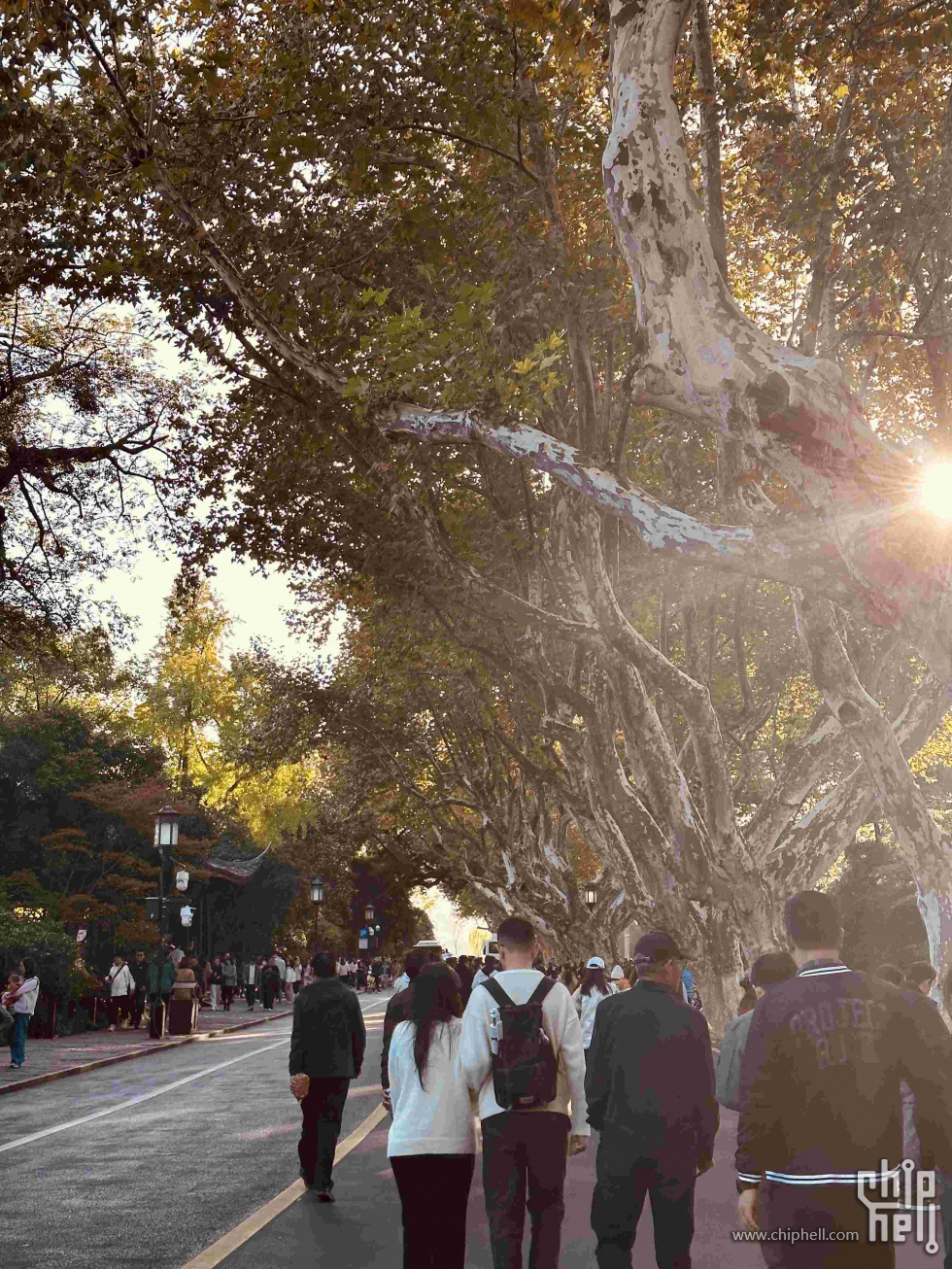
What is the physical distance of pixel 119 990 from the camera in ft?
99.2

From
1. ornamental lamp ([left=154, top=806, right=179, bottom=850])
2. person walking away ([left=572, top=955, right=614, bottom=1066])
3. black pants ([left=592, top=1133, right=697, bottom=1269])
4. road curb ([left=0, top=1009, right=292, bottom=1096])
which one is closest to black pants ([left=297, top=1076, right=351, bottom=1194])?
black pants ([left=592, top=1133, right=697, bottom=1269])

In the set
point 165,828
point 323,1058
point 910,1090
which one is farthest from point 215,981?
point 910,1090

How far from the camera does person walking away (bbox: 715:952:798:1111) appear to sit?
6266 millimetres

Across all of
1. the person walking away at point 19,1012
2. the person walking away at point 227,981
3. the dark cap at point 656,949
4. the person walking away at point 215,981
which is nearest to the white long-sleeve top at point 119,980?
the person walking away at point 19,1012

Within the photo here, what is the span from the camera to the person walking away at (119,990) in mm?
30297

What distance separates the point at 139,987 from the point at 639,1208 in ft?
101

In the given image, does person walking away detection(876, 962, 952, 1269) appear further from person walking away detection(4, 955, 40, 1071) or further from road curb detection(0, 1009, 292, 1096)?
person walking away detection(4, 955, 40, 1071)

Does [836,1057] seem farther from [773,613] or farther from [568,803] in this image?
[773,613]

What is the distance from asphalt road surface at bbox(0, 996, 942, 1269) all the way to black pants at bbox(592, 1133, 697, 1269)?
1.60 metres

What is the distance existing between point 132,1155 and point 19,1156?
3.04ft

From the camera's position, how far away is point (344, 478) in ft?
63.1

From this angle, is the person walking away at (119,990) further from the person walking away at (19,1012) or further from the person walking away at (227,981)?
the person walking away at (227,981)

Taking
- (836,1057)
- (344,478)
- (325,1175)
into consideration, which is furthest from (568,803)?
Result: (836,1057)

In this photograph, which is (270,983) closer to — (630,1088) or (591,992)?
(591,992)
